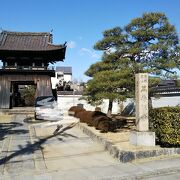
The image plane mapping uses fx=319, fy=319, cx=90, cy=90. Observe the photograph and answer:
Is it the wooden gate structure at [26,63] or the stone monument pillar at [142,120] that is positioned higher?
the wooden gate structure at [26,63]

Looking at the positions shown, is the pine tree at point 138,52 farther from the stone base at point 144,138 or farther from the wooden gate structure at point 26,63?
the wooden gate structure at point 26,63

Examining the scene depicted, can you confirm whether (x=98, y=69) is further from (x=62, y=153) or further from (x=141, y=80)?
(x=62, y=153)

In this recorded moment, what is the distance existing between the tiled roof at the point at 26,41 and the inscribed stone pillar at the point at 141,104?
21978 mm

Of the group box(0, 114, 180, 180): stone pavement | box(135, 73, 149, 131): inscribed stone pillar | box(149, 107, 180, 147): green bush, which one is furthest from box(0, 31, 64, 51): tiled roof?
box(149, 107, 180, 147): green bush

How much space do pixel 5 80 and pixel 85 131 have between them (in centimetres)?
1835

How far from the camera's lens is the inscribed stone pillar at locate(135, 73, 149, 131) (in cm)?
1205

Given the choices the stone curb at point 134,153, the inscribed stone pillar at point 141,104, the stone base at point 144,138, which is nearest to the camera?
the stone curb at point 134,153

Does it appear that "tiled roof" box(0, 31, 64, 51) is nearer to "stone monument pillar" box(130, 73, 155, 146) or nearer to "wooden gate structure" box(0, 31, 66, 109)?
"wooden gate structure" box(0, 31, 66, 109)

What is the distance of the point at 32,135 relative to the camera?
629 inches

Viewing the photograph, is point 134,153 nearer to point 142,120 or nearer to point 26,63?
point 142,120

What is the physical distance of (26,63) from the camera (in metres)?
34.5

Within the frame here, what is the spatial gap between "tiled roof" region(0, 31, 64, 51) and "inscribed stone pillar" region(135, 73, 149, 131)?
2198cm

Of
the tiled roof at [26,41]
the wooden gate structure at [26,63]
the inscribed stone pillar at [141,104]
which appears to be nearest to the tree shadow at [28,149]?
the inscribed stone pillar at [141,104]

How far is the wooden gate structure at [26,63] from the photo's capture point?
32844 mm
